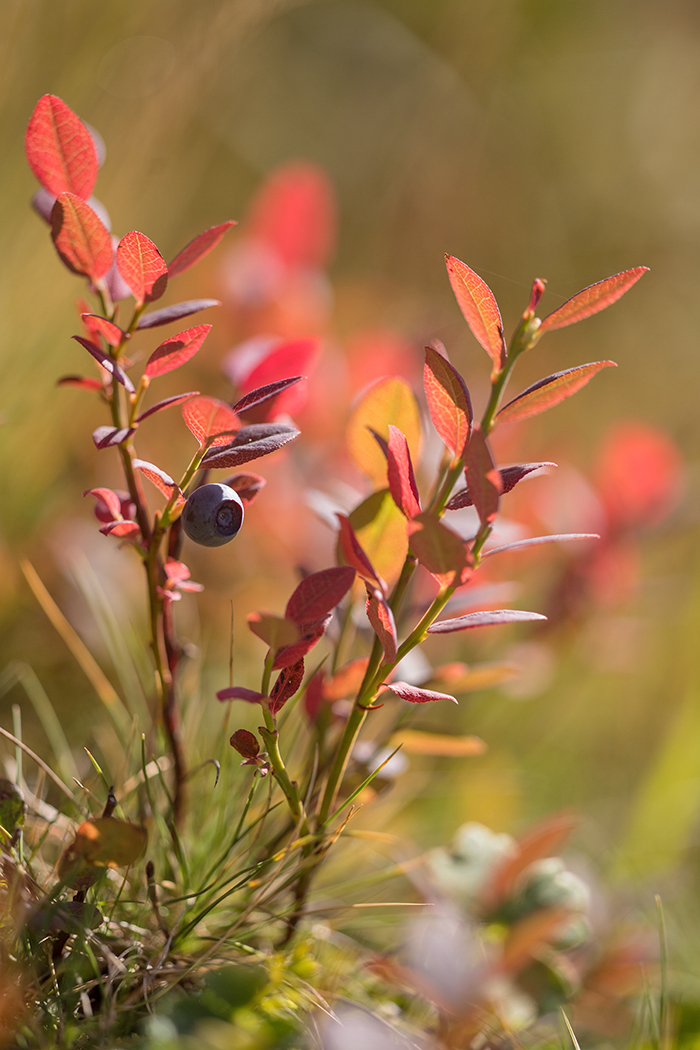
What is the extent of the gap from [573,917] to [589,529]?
36 cm

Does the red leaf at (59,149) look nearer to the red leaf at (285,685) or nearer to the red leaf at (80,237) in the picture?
the red leaf at (80,237)

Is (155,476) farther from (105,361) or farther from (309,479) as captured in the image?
(309,479)

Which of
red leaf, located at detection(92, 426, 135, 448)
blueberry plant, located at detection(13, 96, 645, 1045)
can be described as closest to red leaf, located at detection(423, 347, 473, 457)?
blueberry plant, located at detection(13, 96, 645, 1045)

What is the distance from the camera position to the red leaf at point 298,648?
254 millimetres

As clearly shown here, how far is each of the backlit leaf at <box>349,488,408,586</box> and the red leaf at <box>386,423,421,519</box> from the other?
0.04m

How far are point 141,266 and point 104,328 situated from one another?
0.08ft

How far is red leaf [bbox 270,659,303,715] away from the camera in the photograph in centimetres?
26

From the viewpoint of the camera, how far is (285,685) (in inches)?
10.4

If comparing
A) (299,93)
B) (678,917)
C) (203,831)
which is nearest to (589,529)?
(678,917)

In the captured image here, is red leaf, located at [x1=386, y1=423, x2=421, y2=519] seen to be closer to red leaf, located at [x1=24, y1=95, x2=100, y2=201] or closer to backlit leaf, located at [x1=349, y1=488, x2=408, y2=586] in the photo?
backlit leaf, located at [x1=349, y1=488, x2=408, y2=586]

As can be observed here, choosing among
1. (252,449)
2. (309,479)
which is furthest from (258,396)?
(309,479)

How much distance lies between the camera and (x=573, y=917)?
0.37m

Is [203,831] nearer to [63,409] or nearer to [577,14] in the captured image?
[63,409]

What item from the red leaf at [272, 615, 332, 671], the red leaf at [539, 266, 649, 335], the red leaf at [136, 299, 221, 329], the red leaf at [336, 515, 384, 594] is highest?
the red leaf at [539, 266, 649, 335]
